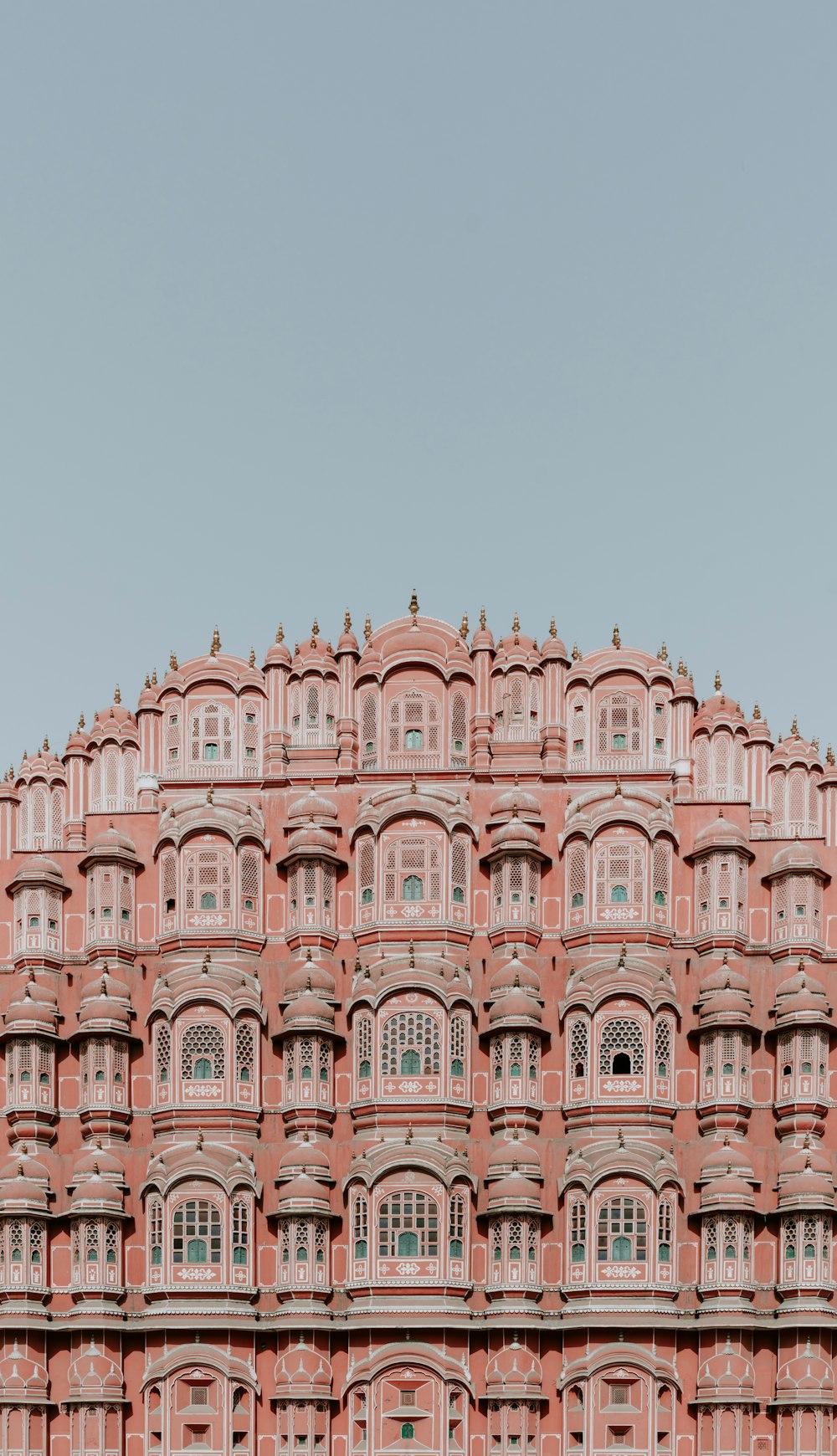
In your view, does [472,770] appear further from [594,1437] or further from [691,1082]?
[594,1437]

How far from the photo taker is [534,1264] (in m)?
61.5

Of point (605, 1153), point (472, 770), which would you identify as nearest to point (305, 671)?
point (472, 770)

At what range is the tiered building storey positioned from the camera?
60.8 meters

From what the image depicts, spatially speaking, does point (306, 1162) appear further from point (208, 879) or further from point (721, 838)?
point (721, 838)

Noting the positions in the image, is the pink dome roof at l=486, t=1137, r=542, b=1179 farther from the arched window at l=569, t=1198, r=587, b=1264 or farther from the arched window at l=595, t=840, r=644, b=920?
the arched window at l=595, t=840, r=644, b=920

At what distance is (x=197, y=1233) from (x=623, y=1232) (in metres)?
11.1

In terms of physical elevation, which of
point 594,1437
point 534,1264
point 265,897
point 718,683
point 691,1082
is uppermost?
point 718,683

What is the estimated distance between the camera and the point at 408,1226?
6159 cm

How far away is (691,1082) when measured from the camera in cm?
6328

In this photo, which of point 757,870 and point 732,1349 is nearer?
point 732,1349

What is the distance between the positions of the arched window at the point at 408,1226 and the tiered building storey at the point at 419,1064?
70mm

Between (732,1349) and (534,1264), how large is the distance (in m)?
5.45

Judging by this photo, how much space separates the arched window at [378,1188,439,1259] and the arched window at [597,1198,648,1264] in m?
4.30

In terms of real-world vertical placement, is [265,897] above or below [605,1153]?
above
